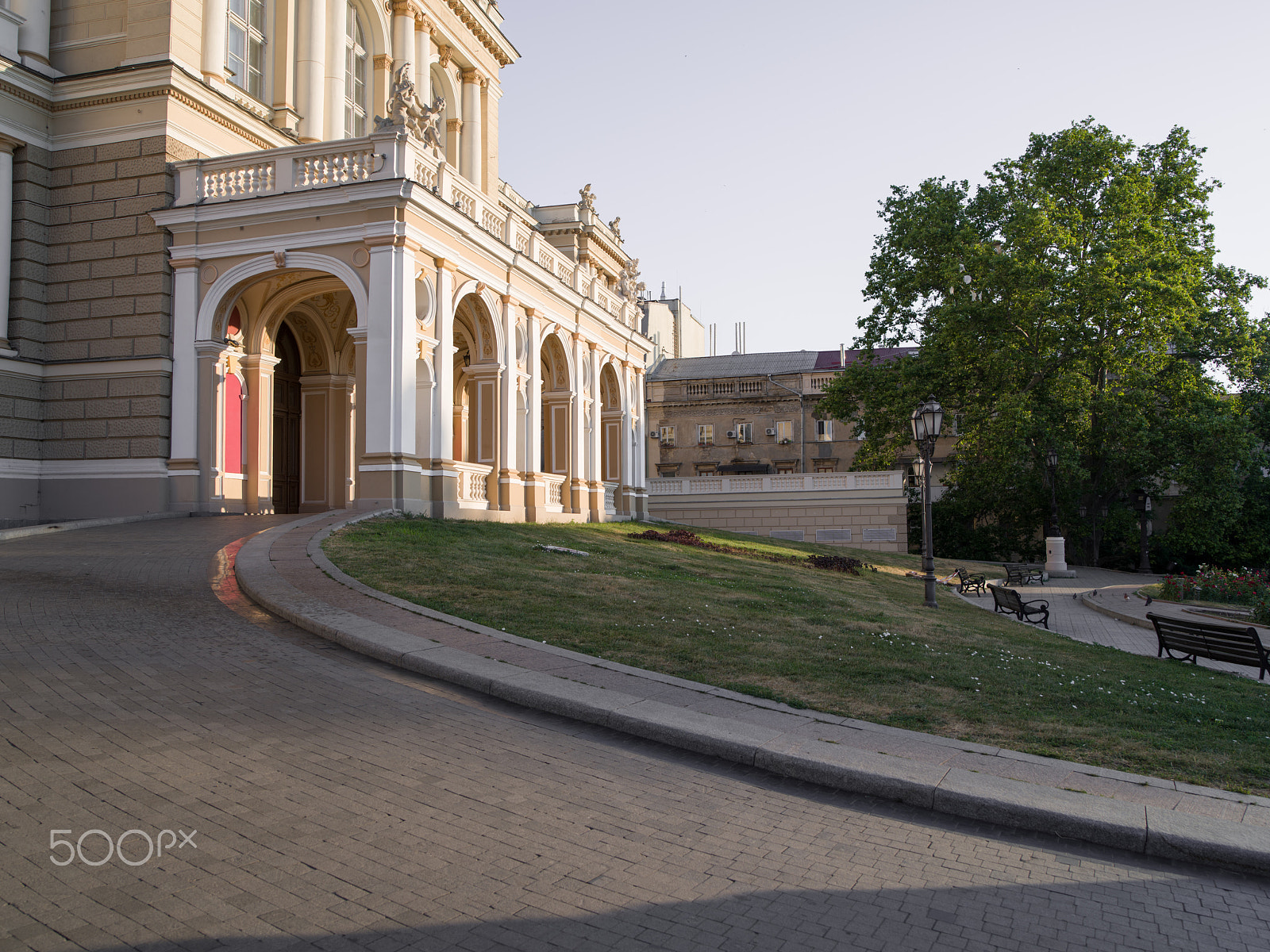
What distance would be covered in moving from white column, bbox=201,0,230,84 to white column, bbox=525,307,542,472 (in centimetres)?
928

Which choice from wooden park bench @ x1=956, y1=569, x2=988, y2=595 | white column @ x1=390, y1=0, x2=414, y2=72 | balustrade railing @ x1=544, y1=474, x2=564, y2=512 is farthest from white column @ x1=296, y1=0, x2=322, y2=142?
wooden park bench @ x1=956, y1=569, x2=988, y2=595

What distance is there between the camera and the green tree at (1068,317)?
33812 millimetres

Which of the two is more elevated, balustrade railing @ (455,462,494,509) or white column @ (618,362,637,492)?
white column @ (618,362,637,492)

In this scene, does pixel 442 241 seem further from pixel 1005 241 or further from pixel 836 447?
pixel 836 447

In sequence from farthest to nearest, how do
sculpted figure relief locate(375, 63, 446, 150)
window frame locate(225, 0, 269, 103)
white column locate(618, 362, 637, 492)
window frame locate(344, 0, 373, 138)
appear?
white column locate(618, 362, 637, 492) < window frame locate(344, 0, 373, 138) < window frame locate(225, 0, 269, 103) < sculpted figure relief locate(375, 63, 446, 150)

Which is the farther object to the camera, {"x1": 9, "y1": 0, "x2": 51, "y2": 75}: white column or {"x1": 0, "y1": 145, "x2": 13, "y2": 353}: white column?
{"x1": 9, "y1": 0, "x2": 51, "y2": 75}: white column

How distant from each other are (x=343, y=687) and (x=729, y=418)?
2106 inches

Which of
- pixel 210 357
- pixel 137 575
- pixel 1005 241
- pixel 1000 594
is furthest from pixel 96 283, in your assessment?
pixel 1005 241

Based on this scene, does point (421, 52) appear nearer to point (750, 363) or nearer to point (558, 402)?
point (558, 402)

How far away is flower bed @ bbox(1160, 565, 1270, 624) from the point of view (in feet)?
69.1

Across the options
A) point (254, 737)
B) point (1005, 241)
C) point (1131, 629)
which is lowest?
point (1131, 629)

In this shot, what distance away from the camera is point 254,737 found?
5.91 metres

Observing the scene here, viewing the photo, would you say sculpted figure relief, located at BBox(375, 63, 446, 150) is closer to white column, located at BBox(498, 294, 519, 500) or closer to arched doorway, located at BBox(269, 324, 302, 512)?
white column, located at BBox(498, 294, 519, 500)

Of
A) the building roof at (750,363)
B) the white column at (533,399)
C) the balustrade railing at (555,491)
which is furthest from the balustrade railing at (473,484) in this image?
the building roof at (750,363)
